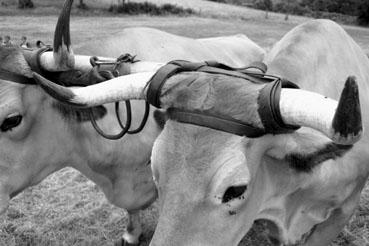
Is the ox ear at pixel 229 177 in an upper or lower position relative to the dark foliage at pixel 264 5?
upper

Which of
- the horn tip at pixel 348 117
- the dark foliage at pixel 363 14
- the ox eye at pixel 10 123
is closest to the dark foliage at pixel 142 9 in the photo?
the dark foliage at pixel 363 14

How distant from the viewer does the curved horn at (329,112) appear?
1653 mm

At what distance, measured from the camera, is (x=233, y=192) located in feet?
7.05

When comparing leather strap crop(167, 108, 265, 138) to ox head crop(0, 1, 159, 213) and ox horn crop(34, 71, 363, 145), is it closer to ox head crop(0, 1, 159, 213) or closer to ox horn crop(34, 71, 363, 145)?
ox horn crop(34, 71, 363, 145)

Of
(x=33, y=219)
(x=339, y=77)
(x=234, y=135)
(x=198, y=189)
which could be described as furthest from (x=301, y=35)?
(x=33, y=219)

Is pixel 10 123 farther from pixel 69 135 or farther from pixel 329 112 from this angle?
pixel 329 112

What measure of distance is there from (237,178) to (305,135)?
1.97 feet

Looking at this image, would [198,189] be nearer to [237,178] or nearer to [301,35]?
[237,178]

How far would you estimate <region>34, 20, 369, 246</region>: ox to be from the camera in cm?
203

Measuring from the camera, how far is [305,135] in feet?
8.01

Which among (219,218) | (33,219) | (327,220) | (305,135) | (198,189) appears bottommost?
(33,219)

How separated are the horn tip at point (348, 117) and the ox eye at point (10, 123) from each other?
8.29 feet

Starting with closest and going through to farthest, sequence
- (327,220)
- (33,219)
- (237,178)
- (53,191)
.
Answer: (237,178) < (327,220) < (33,219) < (53,191)

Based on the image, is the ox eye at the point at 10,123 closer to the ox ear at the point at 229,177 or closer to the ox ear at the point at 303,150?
the ox ear at the point at 229,177
